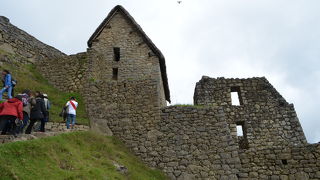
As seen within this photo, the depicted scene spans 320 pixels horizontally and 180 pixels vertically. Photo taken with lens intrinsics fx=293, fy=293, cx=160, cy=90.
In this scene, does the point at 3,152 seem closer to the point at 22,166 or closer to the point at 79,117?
the point at 22,166

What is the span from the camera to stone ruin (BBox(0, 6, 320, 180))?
37.8ft

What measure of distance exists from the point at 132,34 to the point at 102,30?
1.91 meters

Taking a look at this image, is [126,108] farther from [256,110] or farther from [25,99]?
[256,110]

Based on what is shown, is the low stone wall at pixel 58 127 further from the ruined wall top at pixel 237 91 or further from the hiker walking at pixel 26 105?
the ruined wall top at pixel 237 91

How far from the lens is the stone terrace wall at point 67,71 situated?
53.7ft

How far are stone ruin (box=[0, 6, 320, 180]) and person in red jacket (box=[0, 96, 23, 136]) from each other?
12.6 ft

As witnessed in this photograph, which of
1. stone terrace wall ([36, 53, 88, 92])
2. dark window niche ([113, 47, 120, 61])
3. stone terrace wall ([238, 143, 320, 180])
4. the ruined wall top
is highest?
dark window niche ([113, 47, 120, 61])

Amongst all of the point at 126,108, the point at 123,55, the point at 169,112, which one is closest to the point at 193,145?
the point at 169,112

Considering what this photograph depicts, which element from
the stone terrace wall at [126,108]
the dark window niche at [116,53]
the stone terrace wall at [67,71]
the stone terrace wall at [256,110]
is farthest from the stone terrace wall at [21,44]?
the stone terrace wall at [256,110]

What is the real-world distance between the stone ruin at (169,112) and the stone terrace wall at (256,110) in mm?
55

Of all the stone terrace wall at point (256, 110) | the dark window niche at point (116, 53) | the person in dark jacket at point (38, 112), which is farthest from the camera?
the dark window niche at point (116, 53)

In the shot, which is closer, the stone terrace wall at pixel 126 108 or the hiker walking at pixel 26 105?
the hiker walking at pixel 26 105

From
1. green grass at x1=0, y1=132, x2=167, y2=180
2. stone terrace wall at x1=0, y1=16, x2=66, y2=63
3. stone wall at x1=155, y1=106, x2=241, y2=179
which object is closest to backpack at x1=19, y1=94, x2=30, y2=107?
green grass at x1=0, y1=132, x2=167, y2=180

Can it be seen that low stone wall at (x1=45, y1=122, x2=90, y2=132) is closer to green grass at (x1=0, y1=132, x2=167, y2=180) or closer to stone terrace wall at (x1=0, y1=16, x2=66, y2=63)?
green grass at (x1=0, y1=132, x2=167, y2=180)
